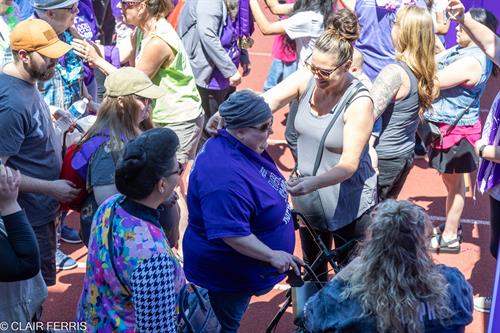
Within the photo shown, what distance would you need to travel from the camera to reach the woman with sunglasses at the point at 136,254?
290cm

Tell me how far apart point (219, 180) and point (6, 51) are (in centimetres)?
257

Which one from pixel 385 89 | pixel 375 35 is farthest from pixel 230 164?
pixel 375 35

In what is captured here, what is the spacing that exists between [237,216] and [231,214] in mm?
33

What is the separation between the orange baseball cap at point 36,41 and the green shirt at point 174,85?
115cm

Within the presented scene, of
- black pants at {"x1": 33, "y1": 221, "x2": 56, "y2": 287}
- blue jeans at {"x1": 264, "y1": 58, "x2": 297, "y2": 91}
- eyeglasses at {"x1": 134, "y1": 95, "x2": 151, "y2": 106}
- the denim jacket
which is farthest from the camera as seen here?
blue jeans at {"x1": 264, "y1": 58, "x2": 297, "y2": 91}

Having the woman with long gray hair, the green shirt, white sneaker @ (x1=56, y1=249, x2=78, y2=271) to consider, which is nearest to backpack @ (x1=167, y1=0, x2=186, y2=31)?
Result: the green shirt

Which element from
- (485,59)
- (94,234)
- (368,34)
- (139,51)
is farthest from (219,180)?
(368,34)

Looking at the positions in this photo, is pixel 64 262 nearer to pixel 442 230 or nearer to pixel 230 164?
pixel 230 164

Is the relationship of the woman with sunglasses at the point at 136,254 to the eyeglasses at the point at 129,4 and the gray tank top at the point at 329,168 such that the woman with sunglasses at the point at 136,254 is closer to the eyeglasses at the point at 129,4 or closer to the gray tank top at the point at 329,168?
the gray tank top at the point at 329,168

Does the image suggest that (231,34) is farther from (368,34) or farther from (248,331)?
(248,331)

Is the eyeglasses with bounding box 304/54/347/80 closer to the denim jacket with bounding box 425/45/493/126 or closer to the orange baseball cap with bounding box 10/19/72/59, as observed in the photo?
the orange baseball cap with bounding box 10/19/72/59

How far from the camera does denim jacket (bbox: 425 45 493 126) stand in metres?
5.79

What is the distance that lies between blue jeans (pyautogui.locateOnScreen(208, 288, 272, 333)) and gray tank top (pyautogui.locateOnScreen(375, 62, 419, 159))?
1653 mm

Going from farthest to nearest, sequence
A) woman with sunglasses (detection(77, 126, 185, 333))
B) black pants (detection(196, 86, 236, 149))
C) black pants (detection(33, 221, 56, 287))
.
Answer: black pants (detection(196, 86, 236, 149))
black pants (detection(33, 221, 56, 287))
woman with sunglasses (detection(77, 126, 185, 333))
